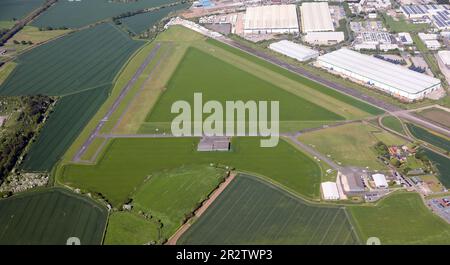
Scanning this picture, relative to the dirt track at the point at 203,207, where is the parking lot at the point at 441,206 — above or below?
below

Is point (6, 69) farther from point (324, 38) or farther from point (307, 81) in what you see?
point (324, 38)

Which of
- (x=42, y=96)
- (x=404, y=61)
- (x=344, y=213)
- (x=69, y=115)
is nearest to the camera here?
(x=344, y=213)

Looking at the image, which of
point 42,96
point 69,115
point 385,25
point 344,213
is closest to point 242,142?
point 344,213

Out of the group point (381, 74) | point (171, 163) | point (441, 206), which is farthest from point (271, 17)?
point (441, 206)

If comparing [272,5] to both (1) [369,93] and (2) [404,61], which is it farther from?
(1) [369,93]

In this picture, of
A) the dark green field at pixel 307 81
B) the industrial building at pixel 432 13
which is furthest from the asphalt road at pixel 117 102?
→ the industrial building at pixel 432 13

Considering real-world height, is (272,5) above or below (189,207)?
above

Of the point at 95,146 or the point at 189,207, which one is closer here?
the point at 189,207

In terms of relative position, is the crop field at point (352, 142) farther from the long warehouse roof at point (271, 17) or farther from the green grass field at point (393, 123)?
the long warehouse roof at point (271, 17)
